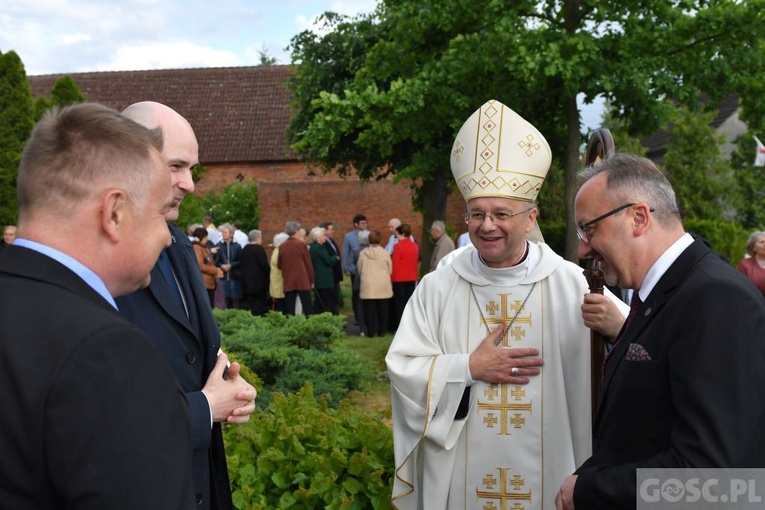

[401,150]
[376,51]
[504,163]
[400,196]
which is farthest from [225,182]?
[504,163]

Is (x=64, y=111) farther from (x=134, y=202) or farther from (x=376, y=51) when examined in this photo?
(x=376, y=51)

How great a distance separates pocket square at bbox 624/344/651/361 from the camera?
230 cm

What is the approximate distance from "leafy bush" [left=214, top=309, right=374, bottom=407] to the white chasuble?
4449mm

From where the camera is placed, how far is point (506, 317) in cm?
365

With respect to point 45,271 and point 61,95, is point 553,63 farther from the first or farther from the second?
point 61,95

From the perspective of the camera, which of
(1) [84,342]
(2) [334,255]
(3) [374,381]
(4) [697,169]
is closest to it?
(1) [84,342]

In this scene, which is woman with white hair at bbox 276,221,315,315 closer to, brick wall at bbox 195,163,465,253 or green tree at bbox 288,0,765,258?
green tree at bbox 288,0,765,258

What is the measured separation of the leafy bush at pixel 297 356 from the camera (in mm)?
8375

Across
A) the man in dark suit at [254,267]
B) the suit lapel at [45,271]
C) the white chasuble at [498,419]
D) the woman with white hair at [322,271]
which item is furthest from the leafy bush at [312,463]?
the woman with white hair at [322,271]

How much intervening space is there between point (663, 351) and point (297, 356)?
6.76 meters

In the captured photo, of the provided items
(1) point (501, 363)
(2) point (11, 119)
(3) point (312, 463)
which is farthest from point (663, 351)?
(2) point (11, 119)

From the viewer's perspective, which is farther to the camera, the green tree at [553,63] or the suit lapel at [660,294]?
the green tree at [553,63]

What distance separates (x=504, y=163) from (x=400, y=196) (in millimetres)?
22827

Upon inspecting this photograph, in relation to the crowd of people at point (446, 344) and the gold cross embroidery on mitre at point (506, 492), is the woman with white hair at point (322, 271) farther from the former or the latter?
the gold cross embroidery on mitre at point (506, 492)
